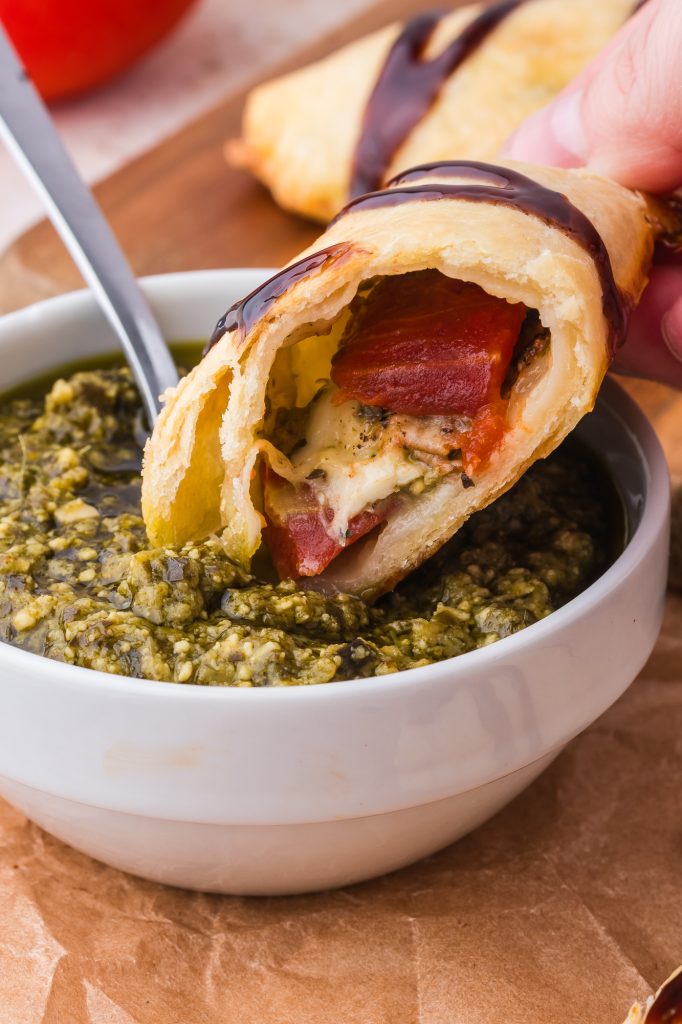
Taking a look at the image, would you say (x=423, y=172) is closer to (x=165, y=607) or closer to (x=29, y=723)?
(x=165, y=607)

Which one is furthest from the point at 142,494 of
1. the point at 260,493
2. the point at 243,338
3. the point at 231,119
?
the point at 231,119

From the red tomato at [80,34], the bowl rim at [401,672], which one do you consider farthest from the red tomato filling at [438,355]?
the red tomato at [80,34]

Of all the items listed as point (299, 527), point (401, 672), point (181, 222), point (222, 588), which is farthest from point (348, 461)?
point (181, 222)

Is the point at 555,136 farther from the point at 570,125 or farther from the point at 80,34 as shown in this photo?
the point at 80,34

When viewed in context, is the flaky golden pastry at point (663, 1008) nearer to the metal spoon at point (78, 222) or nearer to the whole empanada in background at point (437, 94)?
the metal spoon at point (78, 222)

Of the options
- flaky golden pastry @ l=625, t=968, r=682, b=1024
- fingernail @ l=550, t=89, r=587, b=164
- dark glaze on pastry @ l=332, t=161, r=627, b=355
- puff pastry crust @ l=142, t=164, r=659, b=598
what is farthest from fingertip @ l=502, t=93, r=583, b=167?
flaky golden pastry @ l=625, t=968, r=682, b=1024
